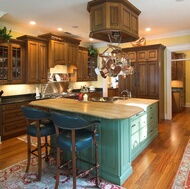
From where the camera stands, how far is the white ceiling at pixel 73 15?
10.8 ft

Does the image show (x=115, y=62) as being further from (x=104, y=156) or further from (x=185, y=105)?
(x=185, y=105)

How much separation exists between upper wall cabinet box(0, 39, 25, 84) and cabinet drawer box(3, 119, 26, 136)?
3.44ft

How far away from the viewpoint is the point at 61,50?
546cm

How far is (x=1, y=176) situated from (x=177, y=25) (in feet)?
17.4

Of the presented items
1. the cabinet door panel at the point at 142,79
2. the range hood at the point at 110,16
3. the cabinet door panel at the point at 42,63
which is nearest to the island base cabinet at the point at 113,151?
the range hood at the point at 110,16

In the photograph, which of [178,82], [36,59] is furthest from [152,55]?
[36,59]

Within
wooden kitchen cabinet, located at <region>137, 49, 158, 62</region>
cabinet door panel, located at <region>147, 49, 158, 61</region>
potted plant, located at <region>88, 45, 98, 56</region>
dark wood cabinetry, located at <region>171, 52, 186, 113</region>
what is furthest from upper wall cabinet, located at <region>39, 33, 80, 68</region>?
dark wood cabinetry, located at <region>171, 52, 186, 113</region>

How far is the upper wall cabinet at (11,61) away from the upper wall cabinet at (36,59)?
6.9 inches

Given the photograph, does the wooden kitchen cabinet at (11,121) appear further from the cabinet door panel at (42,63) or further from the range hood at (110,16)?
the range hood at (110,16)

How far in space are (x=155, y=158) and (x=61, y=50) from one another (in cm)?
406

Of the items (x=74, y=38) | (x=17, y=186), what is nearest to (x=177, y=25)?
(x=74, y=38)

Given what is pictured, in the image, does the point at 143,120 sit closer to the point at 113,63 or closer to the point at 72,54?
the point at 113,63

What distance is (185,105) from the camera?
8.39m

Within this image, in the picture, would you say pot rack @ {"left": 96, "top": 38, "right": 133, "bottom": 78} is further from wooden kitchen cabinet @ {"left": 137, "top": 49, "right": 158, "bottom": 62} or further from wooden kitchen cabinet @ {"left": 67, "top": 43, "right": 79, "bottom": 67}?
wooden kitchen cabinet @ {"left": 67, "top": 43, "right": 79, "bottom": 67}
